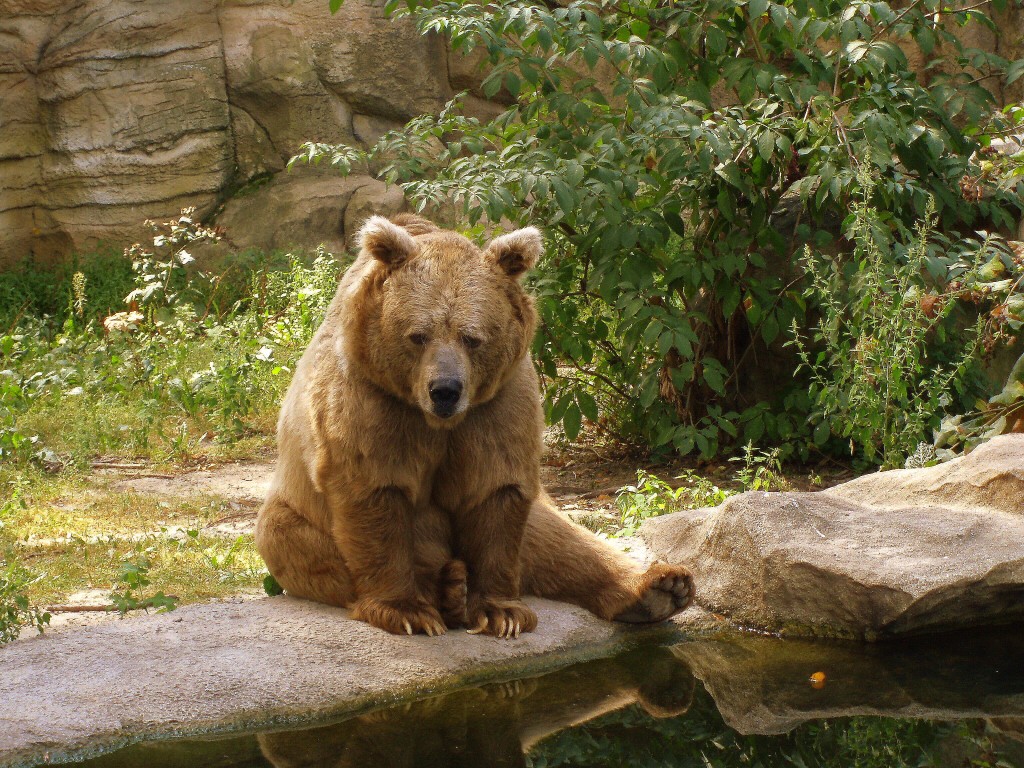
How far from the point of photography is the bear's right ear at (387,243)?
3.99m

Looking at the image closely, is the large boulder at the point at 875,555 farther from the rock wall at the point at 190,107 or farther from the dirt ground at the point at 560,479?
the rock wall at the point at 190,107

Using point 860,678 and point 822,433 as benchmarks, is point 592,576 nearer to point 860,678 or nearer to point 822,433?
point 860,678

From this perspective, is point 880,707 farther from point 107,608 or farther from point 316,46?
point 316,46

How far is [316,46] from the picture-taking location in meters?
12.0

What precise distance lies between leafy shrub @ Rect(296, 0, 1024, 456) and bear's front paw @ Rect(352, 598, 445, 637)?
2.44 m

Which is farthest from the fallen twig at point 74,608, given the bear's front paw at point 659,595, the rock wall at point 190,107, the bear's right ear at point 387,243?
the rock wall at point 190,107

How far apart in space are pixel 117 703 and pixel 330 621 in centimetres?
83

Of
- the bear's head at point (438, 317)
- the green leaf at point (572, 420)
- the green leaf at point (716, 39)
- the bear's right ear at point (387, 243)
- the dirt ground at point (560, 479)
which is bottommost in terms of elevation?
the dirt ground at point (560, 479)

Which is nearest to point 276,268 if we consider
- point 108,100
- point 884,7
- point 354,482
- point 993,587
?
point 108,100

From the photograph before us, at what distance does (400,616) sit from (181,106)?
8.82 metres

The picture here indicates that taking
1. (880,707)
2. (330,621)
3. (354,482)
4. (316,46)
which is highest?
(316,46)

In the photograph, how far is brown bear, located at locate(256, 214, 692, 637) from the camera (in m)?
3.99

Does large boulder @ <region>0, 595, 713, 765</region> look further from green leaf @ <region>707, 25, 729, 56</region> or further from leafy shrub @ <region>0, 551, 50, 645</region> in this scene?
green leaf @ <region>707, 25, 729, 56</region>

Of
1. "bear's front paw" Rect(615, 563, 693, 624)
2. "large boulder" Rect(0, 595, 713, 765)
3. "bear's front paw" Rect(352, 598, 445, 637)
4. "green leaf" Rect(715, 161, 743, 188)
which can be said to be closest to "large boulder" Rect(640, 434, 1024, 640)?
"bear's front paw" Rect(615, 563, 693, 624)
